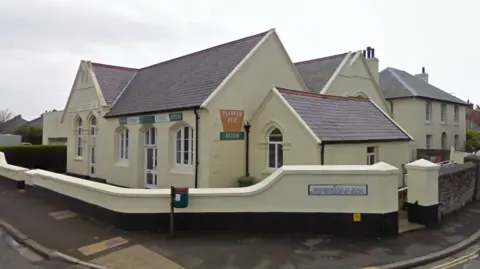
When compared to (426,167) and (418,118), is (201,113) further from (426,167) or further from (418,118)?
(418,118)

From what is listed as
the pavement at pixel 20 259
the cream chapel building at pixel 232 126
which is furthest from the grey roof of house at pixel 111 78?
the pavement at pixel 20 259

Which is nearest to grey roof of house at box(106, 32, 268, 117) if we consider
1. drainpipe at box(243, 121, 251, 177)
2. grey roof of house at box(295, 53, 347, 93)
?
drainpipe at box(243, 121, 251, 177)

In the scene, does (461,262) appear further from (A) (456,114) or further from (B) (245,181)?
(A) (456,114)

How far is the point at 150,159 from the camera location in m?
17.2

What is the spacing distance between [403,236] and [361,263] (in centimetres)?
252

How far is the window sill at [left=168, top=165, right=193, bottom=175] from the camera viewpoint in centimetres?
1456

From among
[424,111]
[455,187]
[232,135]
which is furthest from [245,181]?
[424,111]

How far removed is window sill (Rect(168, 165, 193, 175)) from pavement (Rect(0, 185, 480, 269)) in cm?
498

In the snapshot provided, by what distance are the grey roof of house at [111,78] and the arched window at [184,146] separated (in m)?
7.10

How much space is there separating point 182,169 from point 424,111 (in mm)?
22188

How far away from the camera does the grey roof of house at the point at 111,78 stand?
20.8 m

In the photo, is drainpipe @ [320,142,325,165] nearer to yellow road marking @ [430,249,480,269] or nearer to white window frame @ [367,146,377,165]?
white window frame @ [367,146,377,165]

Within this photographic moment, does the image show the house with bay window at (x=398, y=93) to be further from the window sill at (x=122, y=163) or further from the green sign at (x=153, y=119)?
the window sill at (x=122, y=163)

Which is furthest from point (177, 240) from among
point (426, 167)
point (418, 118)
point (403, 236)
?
point (418, 118)
